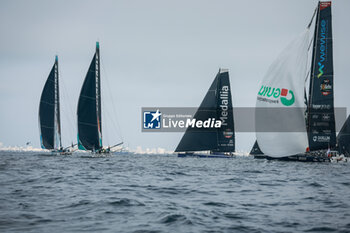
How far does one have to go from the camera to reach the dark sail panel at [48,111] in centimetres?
6373

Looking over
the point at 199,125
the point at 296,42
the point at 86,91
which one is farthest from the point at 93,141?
the point at 296,42

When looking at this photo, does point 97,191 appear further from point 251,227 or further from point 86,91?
point 86,91

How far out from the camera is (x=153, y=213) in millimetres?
9562

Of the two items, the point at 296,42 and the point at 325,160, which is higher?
the point at 296,42

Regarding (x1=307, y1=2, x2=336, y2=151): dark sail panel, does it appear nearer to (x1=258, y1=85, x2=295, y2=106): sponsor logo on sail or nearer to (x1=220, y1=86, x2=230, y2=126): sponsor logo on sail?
(x1=258, y1=85, x2=295, y2=106): sponsor logo on sail

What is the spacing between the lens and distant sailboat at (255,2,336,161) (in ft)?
118

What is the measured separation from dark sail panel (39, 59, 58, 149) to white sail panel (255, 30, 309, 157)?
4137 cm

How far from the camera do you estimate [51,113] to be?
64.6 m

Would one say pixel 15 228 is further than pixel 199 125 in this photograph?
No

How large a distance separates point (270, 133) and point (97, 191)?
84.9ft

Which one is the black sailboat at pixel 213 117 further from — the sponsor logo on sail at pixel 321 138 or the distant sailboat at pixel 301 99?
the sponsor logo on sail at pixel 321 138

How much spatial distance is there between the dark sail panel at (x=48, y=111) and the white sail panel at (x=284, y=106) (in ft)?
136
